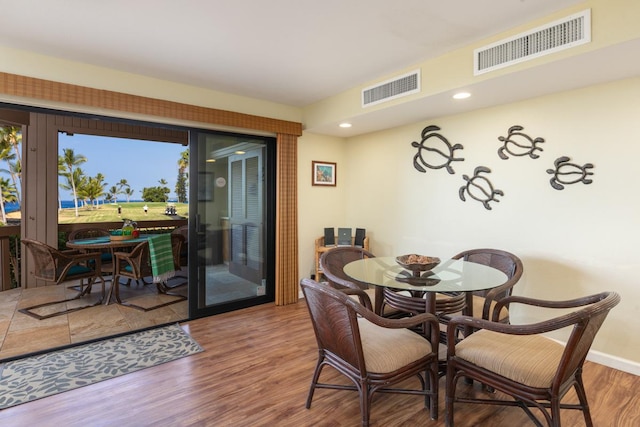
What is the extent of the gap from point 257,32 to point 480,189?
2.48 metres

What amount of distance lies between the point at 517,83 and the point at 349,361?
93.5 inches

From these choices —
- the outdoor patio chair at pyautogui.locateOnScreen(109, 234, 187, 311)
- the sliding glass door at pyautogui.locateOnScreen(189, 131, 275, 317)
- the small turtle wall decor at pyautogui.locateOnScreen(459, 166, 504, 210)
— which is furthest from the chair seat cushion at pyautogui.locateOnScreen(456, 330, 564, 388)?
the outdoor patio chair at pyautogui.locateOnScreen(109, 234, 187, 311)

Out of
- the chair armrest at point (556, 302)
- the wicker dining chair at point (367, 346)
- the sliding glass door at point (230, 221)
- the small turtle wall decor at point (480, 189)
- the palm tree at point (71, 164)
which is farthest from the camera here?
the palm tree at point (71, 164)

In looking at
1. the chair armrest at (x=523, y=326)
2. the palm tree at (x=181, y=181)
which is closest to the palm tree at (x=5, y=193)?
the palm tree at (x=181, y=181)

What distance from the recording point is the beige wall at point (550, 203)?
251 cm

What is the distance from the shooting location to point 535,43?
7.26ft

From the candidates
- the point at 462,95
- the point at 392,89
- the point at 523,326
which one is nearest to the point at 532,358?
the point at 523,326

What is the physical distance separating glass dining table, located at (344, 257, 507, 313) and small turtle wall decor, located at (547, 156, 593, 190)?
1011 millimetres

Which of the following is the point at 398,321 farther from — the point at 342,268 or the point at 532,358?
the point at 342,268

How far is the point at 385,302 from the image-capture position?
106 inches

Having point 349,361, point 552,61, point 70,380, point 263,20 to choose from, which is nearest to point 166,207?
point 70,380

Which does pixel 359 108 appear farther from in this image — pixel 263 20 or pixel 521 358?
pixel 521 358

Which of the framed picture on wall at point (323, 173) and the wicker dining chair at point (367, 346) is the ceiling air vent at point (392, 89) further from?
the wicker dining chair at point (367, 346)

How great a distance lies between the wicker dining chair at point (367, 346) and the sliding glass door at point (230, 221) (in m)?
2.10
